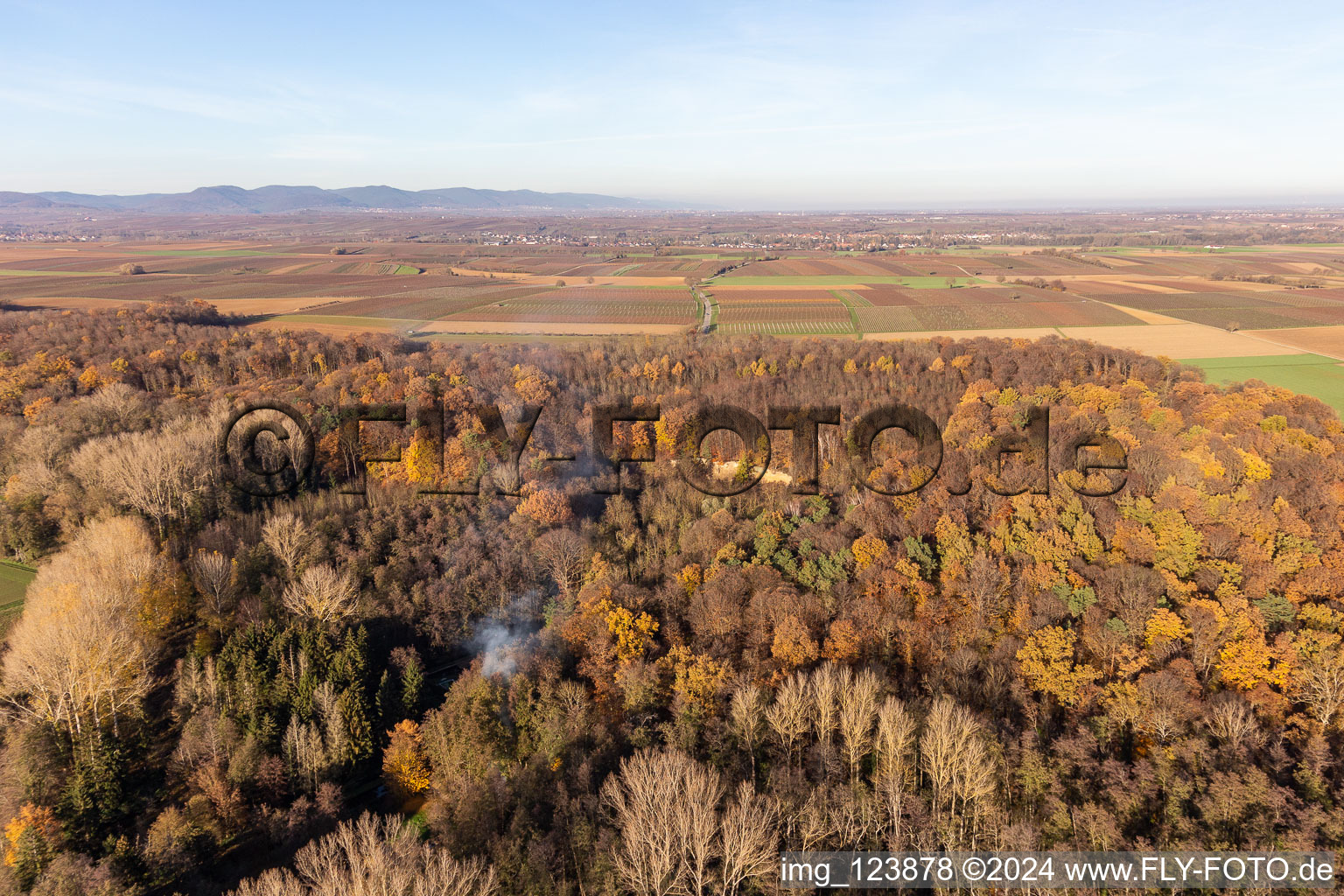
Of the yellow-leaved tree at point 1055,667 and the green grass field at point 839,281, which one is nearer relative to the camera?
the yellow-leaved tree at point 1055,667

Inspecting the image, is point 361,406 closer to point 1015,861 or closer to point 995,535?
point 995,535

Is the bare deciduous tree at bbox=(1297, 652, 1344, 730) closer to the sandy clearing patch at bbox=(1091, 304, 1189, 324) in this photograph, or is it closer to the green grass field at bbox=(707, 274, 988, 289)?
the sandy clearing patch at bbox=(1091, 304, 1189, 324)

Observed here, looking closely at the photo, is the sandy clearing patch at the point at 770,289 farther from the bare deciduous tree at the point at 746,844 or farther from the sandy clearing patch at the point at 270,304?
the bare deciduous tree at the point at 746,844

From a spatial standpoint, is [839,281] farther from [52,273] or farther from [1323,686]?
[52,273]

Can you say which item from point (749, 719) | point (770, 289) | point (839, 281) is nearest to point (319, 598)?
point (749, 719)

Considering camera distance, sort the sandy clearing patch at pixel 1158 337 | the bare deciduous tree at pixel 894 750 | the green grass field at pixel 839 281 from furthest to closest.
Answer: the green grass field at pixel 839 281, the sandy clearing patch at pixel 1158 337, the bare deciduous tree at pixel 894 750

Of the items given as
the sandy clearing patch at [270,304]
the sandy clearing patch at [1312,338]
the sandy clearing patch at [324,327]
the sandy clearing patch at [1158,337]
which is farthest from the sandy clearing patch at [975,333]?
the sandy clearing patch at [270,304]
